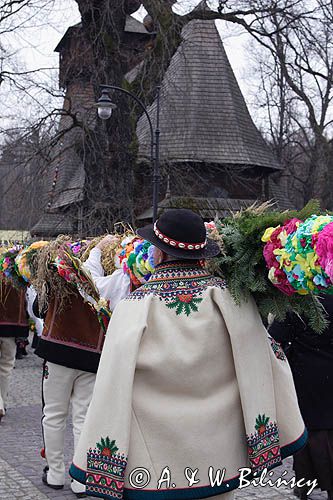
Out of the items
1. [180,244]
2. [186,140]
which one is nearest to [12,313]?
[180,244]

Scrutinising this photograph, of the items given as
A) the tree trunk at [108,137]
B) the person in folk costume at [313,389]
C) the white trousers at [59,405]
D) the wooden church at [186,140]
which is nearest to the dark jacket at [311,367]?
the person in folk costume at [313,389]

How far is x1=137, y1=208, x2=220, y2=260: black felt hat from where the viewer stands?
3693 millimetres

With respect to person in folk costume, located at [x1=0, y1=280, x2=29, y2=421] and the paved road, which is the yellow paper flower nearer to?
the paved road

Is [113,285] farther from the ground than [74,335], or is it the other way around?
[113,285]

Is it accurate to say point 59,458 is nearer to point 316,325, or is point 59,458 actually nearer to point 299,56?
point 316,325

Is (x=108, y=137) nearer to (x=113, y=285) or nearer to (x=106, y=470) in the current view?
(x=113, y=285)

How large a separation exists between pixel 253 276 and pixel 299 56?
62.3 ft

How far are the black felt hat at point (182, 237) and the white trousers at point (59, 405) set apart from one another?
231 centimetres

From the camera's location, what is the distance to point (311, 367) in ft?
17.5

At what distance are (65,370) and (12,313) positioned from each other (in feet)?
9.62

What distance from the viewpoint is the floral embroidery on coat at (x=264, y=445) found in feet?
11.5

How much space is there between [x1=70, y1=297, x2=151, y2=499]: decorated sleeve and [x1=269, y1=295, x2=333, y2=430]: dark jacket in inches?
85.2

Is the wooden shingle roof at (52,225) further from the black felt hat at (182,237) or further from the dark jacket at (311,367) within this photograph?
the black felt hat at (182,237)

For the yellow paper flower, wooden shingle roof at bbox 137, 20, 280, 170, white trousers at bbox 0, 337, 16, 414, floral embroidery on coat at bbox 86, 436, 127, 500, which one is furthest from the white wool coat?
wooden shingle roof at bbox 137, 20, 280, 170
